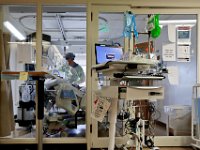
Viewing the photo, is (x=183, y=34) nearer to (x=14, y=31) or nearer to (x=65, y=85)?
(x=65, y=85)

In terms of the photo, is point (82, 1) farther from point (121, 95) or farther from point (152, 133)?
point (152, 133)

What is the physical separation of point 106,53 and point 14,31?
195cm

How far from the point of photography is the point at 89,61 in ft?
11.1

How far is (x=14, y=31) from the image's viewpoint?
3.85 metres

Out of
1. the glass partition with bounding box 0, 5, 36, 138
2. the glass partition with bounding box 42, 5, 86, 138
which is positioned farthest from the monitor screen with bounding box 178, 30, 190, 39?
the glass partition with bounding box 0, 5, 36, 138

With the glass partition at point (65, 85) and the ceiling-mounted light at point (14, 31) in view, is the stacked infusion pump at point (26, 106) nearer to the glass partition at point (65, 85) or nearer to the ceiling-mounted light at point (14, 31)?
the glass partition at point (65, 85)

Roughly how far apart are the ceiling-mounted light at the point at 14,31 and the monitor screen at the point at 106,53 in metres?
1.48

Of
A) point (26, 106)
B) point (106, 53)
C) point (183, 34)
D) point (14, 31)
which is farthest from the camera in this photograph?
point (14, 31)

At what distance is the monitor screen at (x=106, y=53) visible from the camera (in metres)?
2.83

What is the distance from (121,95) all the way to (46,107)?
5.77 ft

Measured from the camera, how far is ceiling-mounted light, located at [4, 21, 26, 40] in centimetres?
361

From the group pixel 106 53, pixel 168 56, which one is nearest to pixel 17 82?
pixel 106 53

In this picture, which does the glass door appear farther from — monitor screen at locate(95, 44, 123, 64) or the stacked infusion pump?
the stacked infusion pump

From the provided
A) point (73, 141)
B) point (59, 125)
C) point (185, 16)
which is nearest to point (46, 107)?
point (59, 125)
